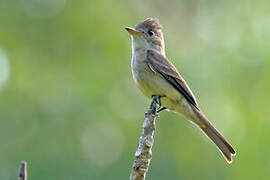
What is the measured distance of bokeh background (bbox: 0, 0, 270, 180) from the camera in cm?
708

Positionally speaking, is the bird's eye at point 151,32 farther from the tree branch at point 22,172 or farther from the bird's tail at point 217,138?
the tree branch at point 22,172

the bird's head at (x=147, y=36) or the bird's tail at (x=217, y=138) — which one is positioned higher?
the bird's head at (x=147, y=36)

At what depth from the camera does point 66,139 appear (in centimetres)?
768

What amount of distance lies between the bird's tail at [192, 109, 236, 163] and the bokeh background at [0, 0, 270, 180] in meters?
0.96

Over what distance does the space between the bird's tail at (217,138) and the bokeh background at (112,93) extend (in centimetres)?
96

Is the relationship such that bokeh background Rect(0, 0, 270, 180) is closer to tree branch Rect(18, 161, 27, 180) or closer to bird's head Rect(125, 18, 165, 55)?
bird's head Rect(125, 18, 165, 55)

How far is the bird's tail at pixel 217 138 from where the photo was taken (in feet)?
17.9

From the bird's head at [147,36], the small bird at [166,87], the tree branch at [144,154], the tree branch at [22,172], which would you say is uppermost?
the bird's head at [147,36]

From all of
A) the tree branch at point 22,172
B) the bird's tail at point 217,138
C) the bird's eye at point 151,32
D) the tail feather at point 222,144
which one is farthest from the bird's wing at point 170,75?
the tree branch at point 22,172

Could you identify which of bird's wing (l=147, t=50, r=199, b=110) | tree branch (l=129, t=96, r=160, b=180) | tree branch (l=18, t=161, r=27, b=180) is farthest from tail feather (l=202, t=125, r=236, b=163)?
tree branch (l=18, t=161, r=27, b=180)

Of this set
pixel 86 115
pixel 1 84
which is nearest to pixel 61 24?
pixel 1 84

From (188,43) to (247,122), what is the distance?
2.09 metres

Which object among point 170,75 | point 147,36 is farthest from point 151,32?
point 170,75

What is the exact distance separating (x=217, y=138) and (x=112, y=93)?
7.99 feet
